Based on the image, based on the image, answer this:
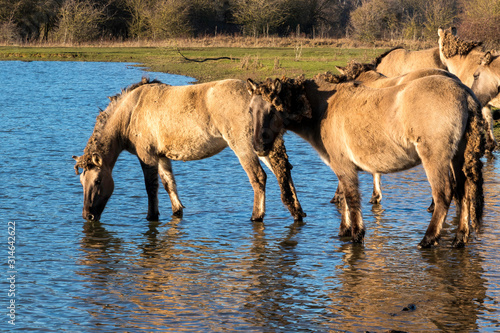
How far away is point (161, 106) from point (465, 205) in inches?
176

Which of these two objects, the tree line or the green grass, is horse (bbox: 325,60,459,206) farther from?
the tree line

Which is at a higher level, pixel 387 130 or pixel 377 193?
pixel 387 130

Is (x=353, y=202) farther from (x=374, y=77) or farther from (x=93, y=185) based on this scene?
(x=93, y=185)

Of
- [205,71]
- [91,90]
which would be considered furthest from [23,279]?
[205,71]

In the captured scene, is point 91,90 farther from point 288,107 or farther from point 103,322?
point 103,322

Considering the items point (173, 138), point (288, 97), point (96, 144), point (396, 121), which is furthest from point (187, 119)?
point (396, 121)

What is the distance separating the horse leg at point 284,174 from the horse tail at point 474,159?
245 cm

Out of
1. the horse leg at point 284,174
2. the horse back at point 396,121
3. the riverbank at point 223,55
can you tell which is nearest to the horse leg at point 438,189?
the horse back at point 396,121

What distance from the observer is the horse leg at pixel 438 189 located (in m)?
7.30

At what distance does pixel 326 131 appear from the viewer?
26.6 feet

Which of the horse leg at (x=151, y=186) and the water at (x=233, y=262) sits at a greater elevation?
the horse leg at (x=151, y=186)

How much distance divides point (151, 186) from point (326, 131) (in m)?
2.91

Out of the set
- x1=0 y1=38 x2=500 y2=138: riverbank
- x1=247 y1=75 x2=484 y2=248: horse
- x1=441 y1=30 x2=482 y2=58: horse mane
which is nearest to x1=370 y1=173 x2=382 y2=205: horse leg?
x1=247 y1=75 x2=484 y2=248: horse

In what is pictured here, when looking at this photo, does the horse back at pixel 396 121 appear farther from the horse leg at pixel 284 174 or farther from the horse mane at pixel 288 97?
the horse leg at pixel 284 174
